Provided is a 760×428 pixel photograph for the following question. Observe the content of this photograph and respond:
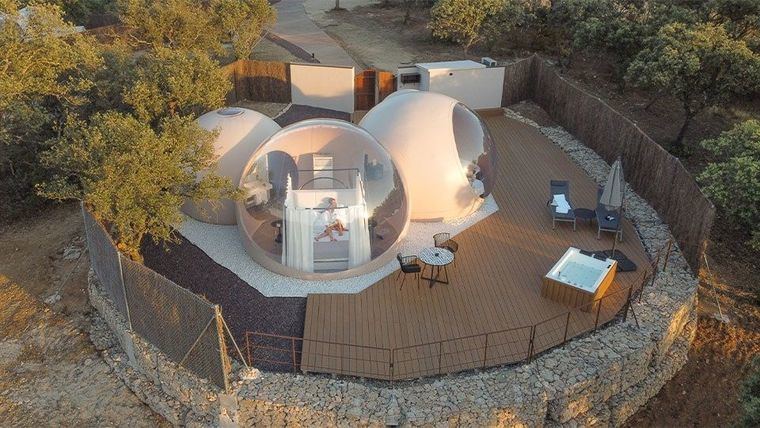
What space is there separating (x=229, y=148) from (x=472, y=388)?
886cm

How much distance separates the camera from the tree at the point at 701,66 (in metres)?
17.5

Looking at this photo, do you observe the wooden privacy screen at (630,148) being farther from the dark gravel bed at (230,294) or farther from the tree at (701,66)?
the dark gravel bed at (230,294)

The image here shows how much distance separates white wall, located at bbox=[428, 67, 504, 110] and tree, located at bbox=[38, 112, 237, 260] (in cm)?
1261

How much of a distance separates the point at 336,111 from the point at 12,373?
51.2 ft

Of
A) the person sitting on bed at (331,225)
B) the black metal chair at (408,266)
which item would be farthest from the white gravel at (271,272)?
the person sitting on bed at (331,225)

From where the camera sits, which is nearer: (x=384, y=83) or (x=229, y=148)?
(x=229, y=148)

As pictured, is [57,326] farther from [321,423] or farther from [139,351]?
[321,423]

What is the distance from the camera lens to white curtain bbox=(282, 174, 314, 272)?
41.9 feet

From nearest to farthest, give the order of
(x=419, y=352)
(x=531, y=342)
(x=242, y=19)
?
(x=531, y=342) → (x=419, y=352) → (x=242, y=19)

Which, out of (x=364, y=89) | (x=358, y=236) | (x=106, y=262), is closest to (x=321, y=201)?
(x=358, y=236)

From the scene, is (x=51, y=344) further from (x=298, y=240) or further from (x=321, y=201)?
(x=321, y=201)

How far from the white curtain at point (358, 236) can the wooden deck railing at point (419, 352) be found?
2436 mm

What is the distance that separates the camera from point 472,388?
9875mm

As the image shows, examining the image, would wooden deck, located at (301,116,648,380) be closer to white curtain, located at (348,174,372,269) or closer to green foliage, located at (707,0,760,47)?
white curtain, located at (348,174,372,269)
